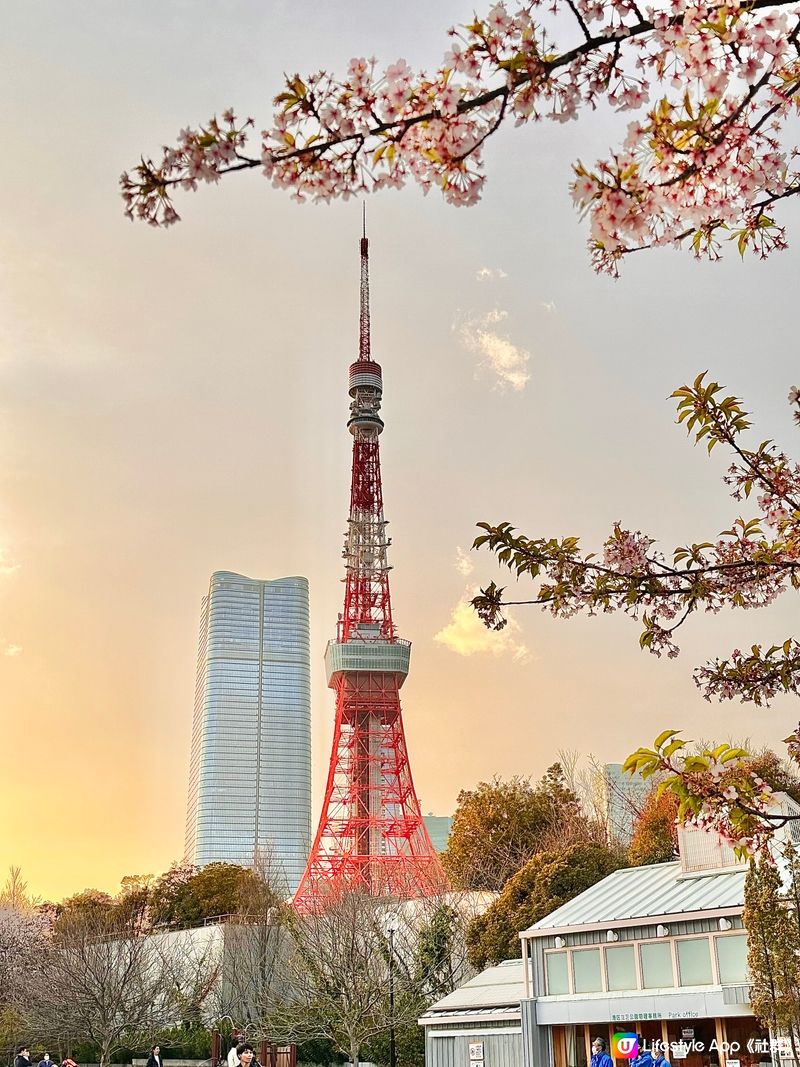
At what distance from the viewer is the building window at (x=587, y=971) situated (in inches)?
694

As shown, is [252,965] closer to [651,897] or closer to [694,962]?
[651,897]

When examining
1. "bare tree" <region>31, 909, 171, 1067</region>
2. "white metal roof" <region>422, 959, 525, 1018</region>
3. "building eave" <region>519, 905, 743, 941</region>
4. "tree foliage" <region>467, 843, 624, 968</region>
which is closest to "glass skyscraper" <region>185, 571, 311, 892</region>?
"bare tree" <region>31, 909, 171, 1067</region>

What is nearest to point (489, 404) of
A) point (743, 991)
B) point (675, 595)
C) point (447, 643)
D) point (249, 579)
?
point (447, 643)

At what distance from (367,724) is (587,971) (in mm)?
37175

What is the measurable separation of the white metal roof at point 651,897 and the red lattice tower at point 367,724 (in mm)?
18414

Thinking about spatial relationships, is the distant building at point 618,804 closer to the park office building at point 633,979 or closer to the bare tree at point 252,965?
the bare tree at point 252,965

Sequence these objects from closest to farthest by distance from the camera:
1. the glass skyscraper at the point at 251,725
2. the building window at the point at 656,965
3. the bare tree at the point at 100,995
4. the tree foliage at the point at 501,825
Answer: the building window at the point at 656,965, the bare tree at the point at 100,995, the tree foliage at the point at 501,825, the glass skyscraper at the point at 251,725

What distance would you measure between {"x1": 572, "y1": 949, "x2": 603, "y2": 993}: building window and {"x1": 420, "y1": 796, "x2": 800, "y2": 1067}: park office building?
2cm

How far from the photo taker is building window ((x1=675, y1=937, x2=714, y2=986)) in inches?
628

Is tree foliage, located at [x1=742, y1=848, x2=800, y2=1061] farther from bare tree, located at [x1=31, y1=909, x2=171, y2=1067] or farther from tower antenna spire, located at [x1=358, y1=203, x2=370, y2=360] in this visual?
tower antenna spire, located at [x1=358, y1=203, x2=370, y2=360]

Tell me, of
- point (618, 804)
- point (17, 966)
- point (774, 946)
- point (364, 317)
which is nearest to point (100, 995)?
point (17, 966)

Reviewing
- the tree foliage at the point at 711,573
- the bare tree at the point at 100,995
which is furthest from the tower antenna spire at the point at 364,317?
the tree foliage at the point at 711,573

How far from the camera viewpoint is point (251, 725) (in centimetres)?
17050

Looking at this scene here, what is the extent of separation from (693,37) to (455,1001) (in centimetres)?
2166
